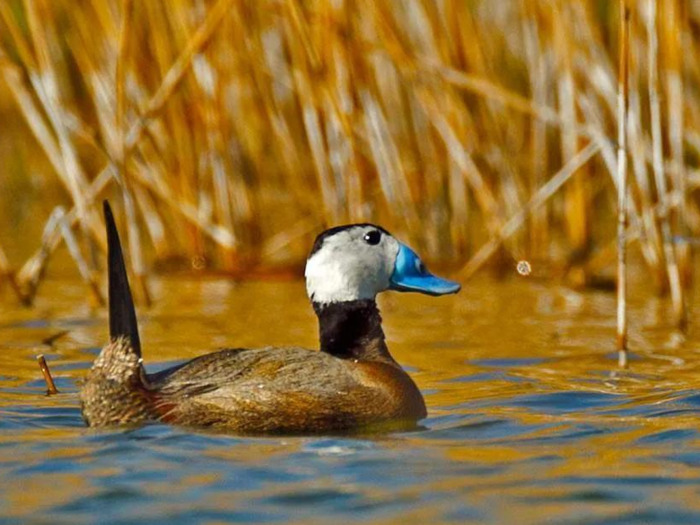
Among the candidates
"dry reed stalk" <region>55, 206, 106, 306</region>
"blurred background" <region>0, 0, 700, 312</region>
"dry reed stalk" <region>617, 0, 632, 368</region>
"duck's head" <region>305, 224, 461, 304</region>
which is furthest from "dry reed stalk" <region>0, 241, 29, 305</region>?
"dry reed stalk" <region>617, 0, 632, 368</region>

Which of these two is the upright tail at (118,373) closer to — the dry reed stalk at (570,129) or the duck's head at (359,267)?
the duck's head at (359,267)

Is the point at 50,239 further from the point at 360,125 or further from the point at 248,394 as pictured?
the point at 248,394

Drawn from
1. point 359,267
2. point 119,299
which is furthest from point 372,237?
point 119,299

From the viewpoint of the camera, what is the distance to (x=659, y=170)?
6.40 m

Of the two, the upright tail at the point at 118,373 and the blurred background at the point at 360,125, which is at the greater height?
the blurred background at the point at 360,125

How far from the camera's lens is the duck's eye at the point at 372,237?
5398mm

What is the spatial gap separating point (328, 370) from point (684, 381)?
5.15 feet

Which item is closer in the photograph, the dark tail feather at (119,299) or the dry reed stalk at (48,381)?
the dark tail feather at (119,299)

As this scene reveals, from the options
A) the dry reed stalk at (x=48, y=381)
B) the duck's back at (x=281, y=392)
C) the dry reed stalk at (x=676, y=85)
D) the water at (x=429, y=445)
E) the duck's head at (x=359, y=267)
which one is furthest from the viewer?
the dry reed stalk at (x=676, y=85)

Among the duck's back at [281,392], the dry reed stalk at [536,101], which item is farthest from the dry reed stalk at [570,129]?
the duck's back at [281,392]

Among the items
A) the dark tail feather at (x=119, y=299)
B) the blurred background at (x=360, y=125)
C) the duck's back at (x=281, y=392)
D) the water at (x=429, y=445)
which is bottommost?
the water at (x=429, y=445)

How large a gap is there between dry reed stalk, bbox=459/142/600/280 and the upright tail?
125 inches

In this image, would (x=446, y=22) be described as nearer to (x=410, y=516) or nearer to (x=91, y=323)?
(x=91, y=323)

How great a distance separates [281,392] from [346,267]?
0.74 metres
